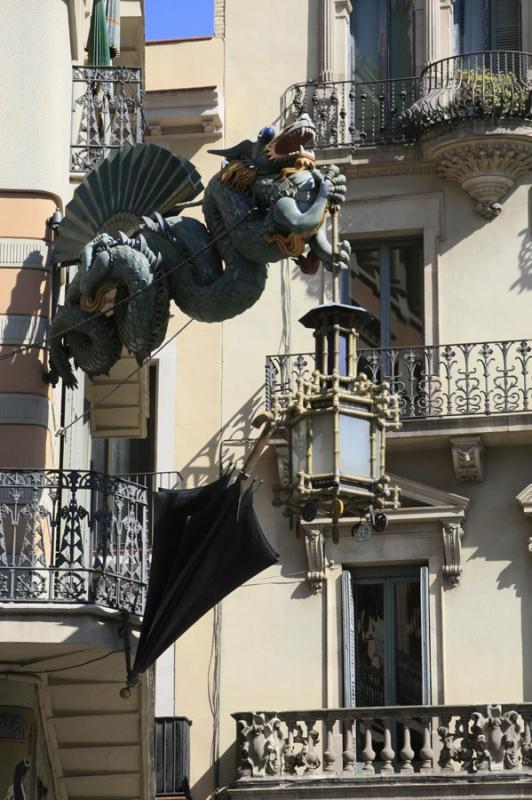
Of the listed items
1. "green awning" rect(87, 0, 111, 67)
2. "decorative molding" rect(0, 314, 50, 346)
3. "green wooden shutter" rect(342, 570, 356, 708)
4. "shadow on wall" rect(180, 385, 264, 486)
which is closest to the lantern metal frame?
"decorative molding" rect(0, 314, 50, 346)

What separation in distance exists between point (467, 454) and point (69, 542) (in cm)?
1042

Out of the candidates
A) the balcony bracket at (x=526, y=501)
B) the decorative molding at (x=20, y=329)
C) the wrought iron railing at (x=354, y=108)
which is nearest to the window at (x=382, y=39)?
the wrought iron railing at (x=354, y=108)

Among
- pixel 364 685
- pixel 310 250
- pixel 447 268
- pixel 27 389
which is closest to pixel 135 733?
pixel 27 389

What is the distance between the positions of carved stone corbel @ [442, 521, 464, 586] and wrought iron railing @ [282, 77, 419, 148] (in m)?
Answer: 4.48

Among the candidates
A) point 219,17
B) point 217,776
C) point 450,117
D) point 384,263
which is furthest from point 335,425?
point 219,17

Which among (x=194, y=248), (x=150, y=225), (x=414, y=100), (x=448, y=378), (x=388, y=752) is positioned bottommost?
(x=388, y=752)

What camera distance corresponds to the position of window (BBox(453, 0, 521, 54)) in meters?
27.6

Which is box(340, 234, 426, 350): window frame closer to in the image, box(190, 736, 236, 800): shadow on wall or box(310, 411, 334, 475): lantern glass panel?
box(190, 736, 236, 800): shadow on wall

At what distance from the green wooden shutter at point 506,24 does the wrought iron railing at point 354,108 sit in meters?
1.10

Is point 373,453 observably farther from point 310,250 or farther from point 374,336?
point 374,336

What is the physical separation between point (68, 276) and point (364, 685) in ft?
31.6

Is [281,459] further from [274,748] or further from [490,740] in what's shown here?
[490,740]

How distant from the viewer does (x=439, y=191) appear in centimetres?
2708

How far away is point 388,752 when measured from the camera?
2506cm
